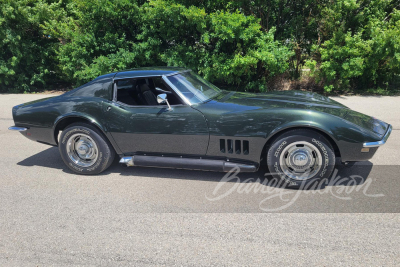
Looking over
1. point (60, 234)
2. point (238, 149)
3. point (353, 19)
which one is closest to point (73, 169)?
point (60, 234)

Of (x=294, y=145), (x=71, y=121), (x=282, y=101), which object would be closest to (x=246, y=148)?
(x=294, y=145)

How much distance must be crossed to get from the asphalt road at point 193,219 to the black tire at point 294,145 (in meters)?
0.15

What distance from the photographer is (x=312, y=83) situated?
11.6m

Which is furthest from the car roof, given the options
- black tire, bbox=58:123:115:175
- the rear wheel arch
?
the rear wheel arch

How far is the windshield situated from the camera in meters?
4.34

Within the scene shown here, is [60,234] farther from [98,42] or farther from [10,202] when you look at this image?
[98,42]

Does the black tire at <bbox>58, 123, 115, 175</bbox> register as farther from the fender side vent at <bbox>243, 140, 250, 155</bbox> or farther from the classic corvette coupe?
the fender side vent at <bbox>243, 140, 250, 155</bbox>

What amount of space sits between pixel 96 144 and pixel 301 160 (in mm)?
2774

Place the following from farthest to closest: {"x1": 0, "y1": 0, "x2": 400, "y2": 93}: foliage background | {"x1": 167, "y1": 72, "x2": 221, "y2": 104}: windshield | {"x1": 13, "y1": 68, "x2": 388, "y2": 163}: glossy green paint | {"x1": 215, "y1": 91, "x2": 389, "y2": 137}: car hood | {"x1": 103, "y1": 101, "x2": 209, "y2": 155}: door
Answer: {"x1": 0, "y1": 0, "x2": 400, "y2": 93}: foliage background → {"x1": 167, "y1": 72, "x2": 221, "y2": 104}: windshield → {"x1": 103, "y1": 101, "x2": 209, "y2": 155}: door → {"x1": 215, "y1": 91, "x2": 389, "y2": 137}: car hood → {"x1": 13, "y1": 68, "x2": 388, "y2": 163}: glossy green paint

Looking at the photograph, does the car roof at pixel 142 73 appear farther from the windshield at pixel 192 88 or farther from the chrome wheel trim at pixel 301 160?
the chrome wheel trim at pixel 301 160

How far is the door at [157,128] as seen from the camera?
13.4ft

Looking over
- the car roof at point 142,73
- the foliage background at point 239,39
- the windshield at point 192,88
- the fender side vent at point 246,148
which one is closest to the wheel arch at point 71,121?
the car roof at point 142,73

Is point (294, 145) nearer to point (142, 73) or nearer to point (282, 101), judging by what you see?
point (282, 101)


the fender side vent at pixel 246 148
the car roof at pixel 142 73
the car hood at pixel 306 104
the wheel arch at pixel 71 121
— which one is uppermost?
the car roof at pixel 142 73
